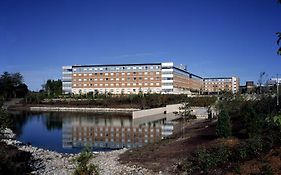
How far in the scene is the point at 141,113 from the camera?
5322cm

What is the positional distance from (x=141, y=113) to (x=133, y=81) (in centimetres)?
4633

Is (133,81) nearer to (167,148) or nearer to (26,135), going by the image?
(26,135)

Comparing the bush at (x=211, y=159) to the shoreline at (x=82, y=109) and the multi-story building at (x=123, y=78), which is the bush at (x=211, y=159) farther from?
the multi-story building at (x=123, y=78)

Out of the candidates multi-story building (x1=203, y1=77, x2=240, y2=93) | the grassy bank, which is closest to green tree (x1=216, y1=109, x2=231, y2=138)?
the grassy bank

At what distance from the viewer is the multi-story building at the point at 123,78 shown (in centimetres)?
9706

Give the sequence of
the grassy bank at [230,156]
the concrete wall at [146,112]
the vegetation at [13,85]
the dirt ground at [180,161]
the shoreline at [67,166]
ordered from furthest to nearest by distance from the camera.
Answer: the vegetation at [13,85] → the concrete wall at [146,112] → the shoreline at [67,166] → the grassy bank at [230,156] → the dirt ground at [180,161]

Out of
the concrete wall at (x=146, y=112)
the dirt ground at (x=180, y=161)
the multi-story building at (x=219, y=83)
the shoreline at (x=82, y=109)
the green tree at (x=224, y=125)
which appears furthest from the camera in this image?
the multi-story building at (x=219, y=83)

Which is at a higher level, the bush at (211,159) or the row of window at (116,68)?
the row of window at (116,68)

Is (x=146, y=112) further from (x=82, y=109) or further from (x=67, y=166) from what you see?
(x=67, y=166)

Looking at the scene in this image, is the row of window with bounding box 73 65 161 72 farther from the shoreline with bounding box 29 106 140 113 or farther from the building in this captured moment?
the shoreline with bounding box 29 106 140 113

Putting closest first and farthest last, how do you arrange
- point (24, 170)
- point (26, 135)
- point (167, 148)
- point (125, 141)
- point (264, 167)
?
1. point (264, 167)
2. point (24, 170)
3. point (167, 148)
4. point (125, 141)
5. point (26, 135)

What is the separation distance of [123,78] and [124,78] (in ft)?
1.20

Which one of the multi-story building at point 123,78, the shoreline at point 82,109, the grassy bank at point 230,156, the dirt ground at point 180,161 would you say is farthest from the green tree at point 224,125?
the multi-story building at point 123,78

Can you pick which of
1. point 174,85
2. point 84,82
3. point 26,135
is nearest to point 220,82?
point 174,85
